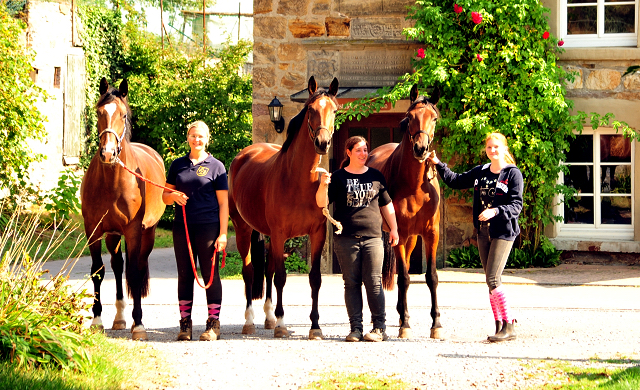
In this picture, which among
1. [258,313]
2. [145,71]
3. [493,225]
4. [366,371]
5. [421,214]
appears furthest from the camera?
[145,71]

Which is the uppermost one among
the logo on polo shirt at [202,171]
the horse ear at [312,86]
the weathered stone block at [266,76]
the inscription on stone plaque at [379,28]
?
the inscription on stone plaque at [379,28]

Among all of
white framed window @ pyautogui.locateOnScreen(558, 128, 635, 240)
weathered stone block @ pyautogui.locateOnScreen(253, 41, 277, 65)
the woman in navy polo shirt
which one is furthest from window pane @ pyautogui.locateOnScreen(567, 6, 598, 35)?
the woman in navy polo shirt

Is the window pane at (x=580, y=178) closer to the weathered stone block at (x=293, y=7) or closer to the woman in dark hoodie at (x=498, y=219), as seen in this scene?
the weathered stone block at (x=293, y=7)

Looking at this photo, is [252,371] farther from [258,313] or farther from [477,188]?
[258,313]

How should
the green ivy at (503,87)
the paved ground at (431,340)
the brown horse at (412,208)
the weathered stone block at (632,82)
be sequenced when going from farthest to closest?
the weathered stone block at (632,82), the green ivy at (503,87), the brown horse at (412,208), the paved ground at (431,340)

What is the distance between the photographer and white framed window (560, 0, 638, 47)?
11.6 meters

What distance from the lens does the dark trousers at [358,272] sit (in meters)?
6.23

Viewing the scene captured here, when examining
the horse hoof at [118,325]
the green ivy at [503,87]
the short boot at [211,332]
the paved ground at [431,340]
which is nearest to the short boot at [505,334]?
the paved ground at [431,340]

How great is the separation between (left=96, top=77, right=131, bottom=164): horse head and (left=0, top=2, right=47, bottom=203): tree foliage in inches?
283

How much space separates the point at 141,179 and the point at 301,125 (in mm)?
1491

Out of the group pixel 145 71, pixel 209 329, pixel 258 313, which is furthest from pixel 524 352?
pixel 145 71

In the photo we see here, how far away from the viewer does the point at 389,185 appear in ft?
22.7

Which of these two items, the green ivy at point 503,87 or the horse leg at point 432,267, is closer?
the horse leg at point 432,267

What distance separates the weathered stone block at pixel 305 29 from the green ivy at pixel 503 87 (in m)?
1.37
